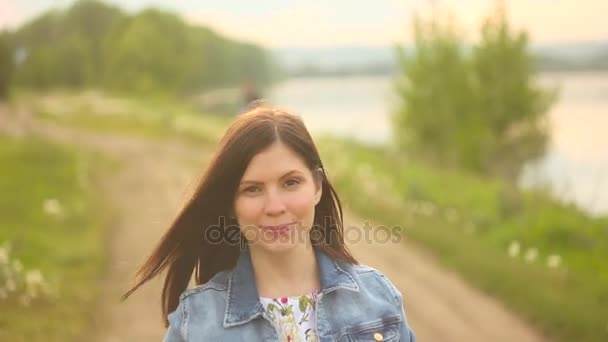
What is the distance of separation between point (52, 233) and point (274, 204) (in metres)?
6.55

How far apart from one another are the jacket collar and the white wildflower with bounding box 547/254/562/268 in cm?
546

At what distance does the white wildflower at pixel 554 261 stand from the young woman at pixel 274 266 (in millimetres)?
5388

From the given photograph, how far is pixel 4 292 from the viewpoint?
5.80 meters

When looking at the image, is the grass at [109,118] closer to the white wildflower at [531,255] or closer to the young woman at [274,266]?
the white wildflower at [531,255]

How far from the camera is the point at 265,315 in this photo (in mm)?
2209

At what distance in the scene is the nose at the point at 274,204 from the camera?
220 centimetres

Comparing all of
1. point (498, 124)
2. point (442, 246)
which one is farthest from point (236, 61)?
point (442, 246)

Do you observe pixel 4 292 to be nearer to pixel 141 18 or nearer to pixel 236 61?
pixel 236 61

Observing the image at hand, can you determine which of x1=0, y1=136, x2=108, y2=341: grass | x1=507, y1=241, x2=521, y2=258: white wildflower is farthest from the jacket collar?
x1=507, y1=241, x2=521, y2=258: white wildflower

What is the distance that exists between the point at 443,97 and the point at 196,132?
6294 mm

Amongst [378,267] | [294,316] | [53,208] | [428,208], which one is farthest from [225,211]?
[428,208]

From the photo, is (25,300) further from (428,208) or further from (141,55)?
(141,55)

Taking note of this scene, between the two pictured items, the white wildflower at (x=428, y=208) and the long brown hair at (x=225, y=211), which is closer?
the long brown hair at (x=225, y=211)

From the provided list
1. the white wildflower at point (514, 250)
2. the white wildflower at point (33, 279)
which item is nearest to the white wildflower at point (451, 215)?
the white wildflower at point (514, 250)
